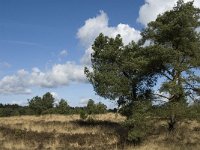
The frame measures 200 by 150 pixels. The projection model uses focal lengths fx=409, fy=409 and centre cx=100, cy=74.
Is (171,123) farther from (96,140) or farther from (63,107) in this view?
(63,107)

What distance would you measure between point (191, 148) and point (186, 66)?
16.7ft

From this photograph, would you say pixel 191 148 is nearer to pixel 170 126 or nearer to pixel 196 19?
pixel 170 126

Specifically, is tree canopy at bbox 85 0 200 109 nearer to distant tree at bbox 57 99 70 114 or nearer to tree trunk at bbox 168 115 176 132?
tree trunk at bbox 168 115 176 132

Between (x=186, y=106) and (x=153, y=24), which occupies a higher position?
(x=153, y=24)

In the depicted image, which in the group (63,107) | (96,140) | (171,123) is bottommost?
(96,140)

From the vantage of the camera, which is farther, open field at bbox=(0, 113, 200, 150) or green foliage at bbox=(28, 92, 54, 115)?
green foliage at bbox=(28, 92, 54, 115)

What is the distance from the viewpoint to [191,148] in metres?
21.5

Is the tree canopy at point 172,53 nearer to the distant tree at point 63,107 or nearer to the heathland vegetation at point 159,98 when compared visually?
the heathland vegetation at point 159,98

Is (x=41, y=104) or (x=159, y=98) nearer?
(x=159, y=98)

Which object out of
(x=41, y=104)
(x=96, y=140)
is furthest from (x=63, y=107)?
(x=96, y=140)

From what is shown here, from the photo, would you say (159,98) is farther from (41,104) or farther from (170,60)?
(41,104)

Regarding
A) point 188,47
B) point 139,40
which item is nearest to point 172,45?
point 188,47

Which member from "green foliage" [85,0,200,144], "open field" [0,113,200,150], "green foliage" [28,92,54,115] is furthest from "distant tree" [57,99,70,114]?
"green foliage" [85,0,200,144]

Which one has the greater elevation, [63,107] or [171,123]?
[63,107]
